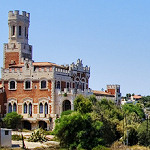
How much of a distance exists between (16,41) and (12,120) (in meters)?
16.3

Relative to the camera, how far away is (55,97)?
6588 centimetres

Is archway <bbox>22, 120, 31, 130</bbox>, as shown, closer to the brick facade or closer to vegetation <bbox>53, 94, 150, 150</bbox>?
the brick facade

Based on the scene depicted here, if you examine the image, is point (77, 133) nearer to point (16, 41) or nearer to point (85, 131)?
point (85, 131)

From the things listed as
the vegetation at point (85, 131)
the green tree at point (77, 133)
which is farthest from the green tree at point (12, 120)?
the green tree at point (77, 133)

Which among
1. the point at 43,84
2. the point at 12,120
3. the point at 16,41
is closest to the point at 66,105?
the point at 43,84

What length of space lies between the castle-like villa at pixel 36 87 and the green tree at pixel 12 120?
5.13 feet

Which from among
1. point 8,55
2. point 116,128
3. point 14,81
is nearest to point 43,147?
point 116,128

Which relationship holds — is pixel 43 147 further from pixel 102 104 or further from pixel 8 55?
pixel 8 55

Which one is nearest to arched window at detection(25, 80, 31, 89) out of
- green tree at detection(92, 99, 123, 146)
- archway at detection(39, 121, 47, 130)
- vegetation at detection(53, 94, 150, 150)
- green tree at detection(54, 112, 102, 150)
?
archway at detection(39, 121, 47, 130)

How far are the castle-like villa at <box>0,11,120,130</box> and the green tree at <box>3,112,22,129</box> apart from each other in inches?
61.5

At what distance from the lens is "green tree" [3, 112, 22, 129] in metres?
63.7

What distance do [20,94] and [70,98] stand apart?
28.3ft

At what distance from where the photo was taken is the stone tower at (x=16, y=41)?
7269 cm

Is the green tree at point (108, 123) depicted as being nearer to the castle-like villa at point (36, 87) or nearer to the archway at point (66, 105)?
the archway at point (66, 105)
